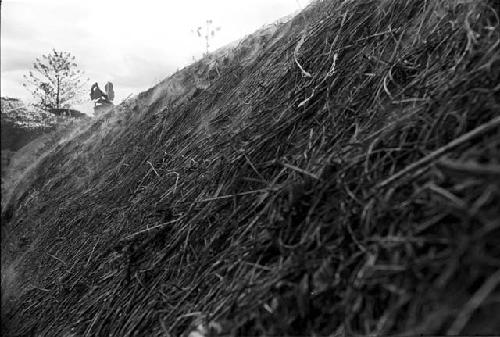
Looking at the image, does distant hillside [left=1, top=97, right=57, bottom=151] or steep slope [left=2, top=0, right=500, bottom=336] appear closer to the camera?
steep slope [left=2, top=0, right=500, bottom=336]

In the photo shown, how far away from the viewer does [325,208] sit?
139 centimetres

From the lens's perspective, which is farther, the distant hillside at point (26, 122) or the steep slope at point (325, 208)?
the distant hillside at point (26, 122)

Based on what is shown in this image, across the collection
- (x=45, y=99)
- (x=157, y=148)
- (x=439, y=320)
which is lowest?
(x=439, y=320)

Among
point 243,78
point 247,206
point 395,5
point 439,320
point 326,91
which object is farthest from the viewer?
point 243,78

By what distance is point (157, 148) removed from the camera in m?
4.29

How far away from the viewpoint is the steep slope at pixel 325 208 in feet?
3.31

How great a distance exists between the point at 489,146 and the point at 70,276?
296 cm

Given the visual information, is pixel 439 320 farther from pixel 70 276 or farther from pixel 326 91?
pixel 70 276

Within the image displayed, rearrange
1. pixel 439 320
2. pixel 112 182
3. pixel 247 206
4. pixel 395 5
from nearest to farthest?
pixel 439 320 < pixel 247 206 < pixel 395 5 < pixel 112 182

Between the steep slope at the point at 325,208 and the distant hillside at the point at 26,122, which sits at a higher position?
the distant hillside at the point at 26,122

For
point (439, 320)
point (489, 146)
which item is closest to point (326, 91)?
point (489, 146)

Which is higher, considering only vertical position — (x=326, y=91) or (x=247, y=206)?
(x=326, y=91)

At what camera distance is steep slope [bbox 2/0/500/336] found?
1.01 meters

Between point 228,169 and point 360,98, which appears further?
point 228,169
